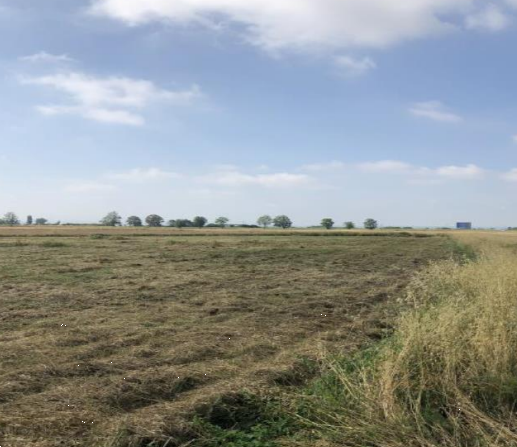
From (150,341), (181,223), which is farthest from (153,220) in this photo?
(150,341)

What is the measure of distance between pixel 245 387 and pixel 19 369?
10.2ft

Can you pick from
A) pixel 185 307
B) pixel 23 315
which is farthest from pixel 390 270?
pixel 23 315

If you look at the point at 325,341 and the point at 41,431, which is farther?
the point at 325,341

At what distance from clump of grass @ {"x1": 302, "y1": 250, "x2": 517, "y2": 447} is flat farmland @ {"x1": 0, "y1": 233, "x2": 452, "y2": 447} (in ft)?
4.20

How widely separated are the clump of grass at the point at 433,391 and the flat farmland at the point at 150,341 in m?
1.28

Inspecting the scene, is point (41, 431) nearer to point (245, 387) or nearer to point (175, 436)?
point (175, 436)

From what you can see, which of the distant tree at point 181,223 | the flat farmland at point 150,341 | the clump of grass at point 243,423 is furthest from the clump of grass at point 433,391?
the distant tree at point 181,223

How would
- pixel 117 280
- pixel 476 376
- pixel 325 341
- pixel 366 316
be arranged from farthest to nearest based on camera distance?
pixel 117 280 < pixel 366 316 < pixel 325 341 < pixel 476 376

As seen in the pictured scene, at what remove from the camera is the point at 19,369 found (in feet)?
21.4

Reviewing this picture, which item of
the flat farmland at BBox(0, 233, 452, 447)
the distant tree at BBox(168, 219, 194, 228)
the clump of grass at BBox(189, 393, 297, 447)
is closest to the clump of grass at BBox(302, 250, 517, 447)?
the clump of grass at BBox(189, 393, 297, 447)

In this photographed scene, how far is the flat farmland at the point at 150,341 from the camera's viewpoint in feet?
16.5

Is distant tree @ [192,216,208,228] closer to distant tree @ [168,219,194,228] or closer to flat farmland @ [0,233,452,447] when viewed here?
distant tree @ [168,219,194,228]

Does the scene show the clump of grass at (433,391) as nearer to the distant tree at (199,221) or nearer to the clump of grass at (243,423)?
the clump of grass at (243,423)

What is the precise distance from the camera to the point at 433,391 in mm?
5371
